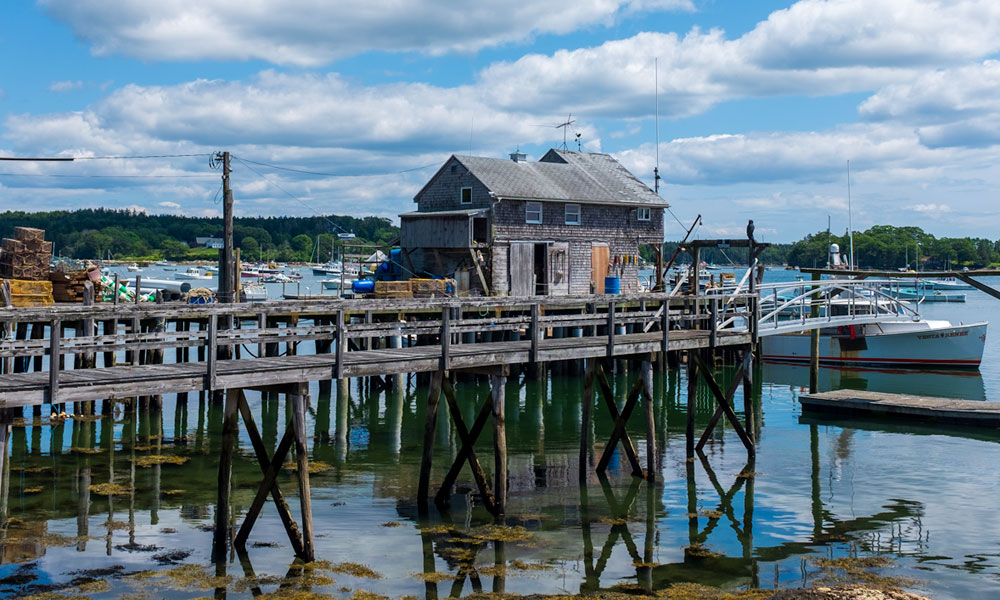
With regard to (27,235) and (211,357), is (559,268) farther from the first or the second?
(211,357)

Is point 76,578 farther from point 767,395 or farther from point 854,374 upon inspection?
point 854,374

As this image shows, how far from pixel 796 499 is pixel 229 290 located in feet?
68.3

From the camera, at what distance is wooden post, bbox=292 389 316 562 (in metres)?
14.5

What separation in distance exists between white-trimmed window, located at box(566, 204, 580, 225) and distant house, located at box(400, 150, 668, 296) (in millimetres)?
48

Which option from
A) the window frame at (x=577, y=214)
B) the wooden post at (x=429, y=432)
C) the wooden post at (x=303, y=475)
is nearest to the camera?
the wooden post at (x=303, y=475)

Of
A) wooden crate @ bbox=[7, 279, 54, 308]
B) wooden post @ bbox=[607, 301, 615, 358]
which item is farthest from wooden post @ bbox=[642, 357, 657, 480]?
wooden crate @ bbox=[7, 279, 54, 308]

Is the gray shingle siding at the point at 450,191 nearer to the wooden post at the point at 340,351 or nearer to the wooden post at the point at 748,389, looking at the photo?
the wooden post at the point at 748,389

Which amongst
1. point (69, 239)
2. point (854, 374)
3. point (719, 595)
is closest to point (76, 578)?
point (719, 595)

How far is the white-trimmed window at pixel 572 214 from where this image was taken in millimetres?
44812

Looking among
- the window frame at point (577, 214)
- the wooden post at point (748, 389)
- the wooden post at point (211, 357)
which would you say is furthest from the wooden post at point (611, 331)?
the window frame at point (577, 214)

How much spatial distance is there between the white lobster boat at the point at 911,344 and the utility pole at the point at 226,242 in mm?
28124

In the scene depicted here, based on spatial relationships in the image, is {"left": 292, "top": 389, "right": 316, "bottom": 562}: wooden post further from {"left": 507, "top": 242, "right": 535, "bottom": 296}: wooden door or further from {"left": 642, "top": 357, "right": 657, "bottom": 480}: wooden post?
{"left": 507, "top": 242, "right": 535, "bottom": 296}: wooden door

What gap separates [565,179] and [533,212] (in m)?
4.15

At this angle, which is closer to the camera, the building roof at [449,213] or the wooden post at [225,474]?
the wooden post at [225,474]
